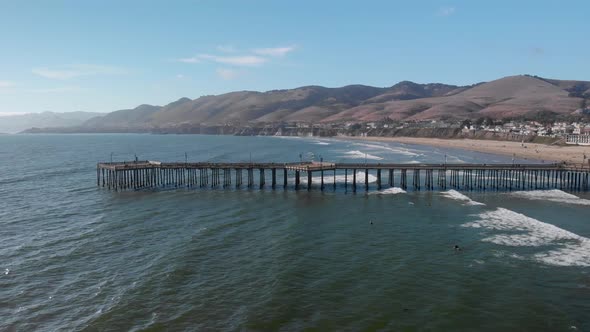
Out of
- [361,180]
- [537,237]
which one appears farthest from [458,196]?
[537,237]

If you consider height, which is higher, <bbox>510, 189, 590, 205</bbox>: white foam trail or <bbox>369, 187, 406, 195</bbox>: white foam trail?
<bbox>369, 187, 406, 195</bbox>: white foam trail

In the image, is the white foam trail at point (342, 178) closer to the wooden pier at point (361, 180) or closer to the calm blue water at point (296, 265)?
the wooden pier at point (361, 180)

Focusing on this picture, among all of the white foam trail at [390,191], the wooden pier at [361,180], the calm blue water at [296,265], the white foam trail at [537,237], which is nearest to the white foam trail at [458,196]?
the calm blue water at [296,265]

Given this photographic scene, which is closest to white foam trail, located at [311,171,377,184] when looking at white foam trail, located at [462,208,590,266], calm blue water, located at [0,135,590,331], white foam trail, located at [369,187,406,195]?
white foam trail, located at [369,187,406,195]

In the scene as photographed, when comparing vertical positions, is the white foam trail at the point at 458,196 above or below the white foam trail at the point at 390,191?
below

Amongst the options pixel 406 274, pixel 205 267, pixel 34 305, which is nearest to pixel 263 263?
pixel 205 267

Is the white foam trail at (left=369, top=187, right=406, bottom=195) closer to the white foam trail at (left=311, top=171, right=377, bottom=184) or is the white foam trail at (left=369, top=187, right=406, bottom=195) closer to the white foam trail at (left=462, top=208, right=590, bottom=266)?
the white foam trail at (left=311, top=171, right=377, bottom=184)

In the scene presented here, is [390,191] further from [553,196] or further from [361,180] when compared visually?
[553,196]
